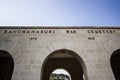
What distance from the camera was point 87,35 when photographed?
5.35 m

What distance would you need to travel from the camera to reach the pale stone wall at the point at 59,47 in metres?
4.37

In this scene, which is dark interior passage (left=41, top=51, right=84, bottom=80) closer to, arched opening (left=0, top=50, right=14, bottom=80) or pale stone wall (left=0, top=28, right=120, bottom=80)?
arched opening (left=0, top=50, right=14, bottom=80)

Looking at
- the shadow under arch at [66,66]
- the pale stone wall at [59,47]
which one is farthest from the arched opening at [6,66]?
the pale stone wall at [59,47]

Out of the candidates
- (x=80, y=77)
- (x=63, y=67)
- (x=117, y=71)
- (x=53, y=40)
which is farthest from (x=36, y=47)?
(x=117, y=71)

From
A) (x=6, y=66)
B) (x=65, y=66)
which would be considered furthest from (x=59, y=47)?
(x=6, y=66)

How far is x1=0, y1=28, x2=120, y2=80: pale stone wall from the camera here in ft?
14.3

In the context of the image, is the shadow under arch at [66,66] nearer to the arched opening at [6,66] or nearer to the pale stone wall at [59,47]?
the arched opening at [6,66]

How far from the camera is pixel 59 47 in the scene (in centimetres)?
492

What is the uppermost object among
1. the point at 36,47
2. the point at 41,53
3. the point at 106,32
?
the point at 106,32

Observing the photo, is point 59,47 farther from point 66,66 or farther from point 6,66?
point 6,66

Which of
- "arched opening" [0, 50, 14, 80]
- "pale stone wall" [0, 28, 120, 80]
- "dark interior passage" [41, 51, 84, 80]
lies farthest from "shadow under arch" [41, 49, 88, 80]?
"pale stone wall" [0, 28, 120, 80]

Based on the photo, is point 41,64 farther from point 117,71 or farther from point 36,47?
point 117,71

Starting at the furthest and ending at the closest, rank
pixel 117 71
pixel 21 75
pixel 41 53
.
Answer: pixel 117 71 → pixel 41 53 → pixel 21 75

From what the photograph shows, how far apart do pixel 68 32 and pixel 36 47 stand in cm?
184
